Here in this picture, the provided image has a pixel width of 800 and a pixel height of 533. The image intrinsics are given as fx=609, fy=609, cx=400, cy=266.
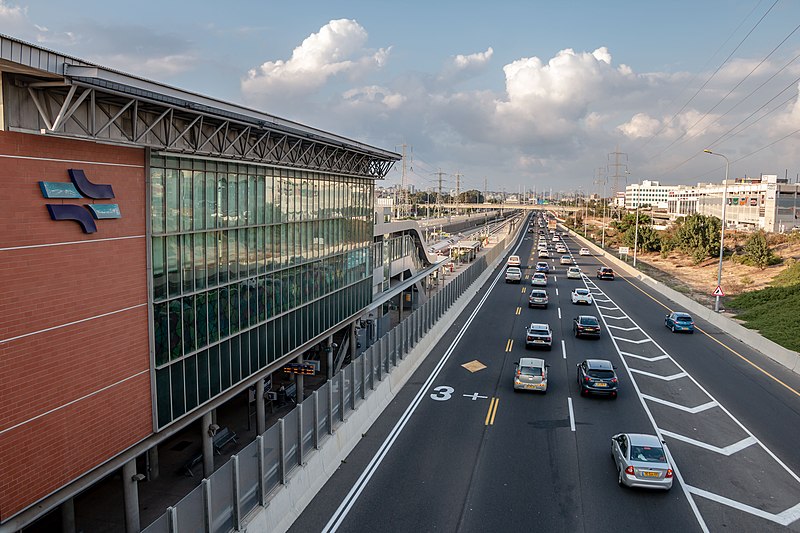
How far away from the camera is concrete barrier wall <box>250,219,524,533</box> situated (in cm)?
1285

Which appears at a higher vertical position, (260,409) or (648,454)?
(648,454)

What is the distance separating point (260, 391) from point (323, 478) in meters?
5.24

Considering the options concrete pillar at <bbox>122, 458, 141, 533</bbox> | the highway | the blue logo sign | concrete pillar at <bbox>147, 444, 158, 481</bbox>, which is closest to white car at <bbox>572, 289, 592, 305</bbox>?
the highway

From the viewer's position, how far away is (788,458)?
1747 centimetres

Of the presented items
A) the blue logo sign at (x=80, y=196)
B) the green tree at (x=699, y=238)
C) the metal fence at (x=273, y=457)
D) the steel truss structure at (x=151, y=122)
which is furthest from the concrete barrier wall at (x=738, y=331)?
the blue logo sign at (x=80, y=196)

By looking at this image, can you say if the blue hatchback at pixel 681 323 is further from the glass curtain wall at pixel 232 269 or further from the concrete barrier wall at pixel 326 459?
the glass curtain wall at pixel 232 269

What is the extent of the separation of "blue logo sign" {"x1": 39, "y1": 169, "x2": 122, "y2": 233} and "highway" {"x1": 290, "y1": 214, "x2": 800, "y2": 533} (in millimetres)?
7774

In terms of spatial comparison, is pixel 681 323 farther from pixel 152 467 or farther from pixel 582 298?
pixel 152 467

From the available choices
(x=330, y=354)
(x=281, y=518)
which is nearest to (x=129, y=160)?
(x=281, y=518)

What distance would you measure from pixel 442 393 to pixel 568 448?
6598mm

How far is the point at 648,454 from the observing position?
1520cm

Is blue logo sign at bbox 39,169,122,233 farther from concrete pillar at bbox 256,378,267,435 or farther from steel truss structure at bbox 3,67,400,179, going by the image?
concrete pillar at bbox 256,378,267,435

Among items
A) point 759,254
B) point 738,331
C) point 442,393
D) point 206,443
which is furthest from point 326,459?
point 759,254

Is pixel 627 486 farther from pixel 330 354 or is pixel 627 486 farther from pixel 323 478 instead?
pixel 330 354
